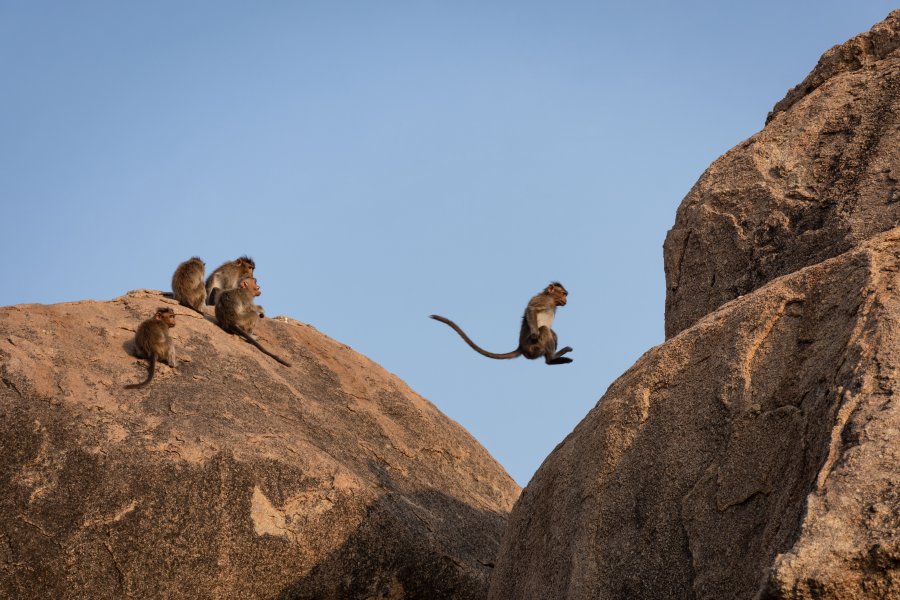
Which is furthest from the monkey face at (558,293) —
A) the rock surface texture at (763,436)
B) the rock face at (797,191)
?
the rock surface texture at (763,436)

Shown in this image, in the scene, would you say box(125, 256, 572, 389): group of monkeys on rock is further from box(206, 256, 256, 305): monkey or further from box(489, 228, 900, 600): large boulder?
box(489, 228, 900, 600): large boulder

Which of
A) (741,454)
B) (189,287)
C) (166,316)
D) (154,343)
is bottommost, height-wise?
(741,454)

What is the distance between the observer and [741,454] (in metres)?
6.31

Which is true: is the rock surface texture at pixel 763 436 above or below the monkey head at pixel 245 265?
below

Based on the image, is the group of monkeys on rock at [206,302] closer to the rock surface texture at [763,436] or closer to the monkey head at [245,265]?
the monkey head at [245,265]

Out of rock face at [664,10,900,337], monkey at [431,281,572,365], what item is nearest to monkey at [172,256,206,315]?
monkey at [431,281,572,365]

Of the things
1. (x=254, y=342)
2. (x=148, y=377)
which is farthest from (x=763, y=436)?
(x=254, y=342)

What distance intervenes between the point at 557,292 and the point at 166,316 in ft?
23.9

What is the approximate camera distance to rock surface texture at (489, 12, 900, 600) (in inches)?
201

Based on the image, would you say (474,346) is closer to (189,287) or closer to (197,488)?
(189,287)

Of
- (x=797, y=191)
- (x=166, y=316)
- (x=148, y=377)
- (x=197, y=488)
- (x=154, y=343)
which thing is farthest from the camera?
(x=166, y=316)

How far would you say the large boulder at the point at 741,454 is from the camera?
5258 mm

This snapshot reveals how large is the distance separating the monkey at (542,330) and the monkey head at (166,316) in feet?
20.9

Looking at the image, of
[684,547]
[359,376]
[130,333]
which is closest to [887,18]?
[684,547]
